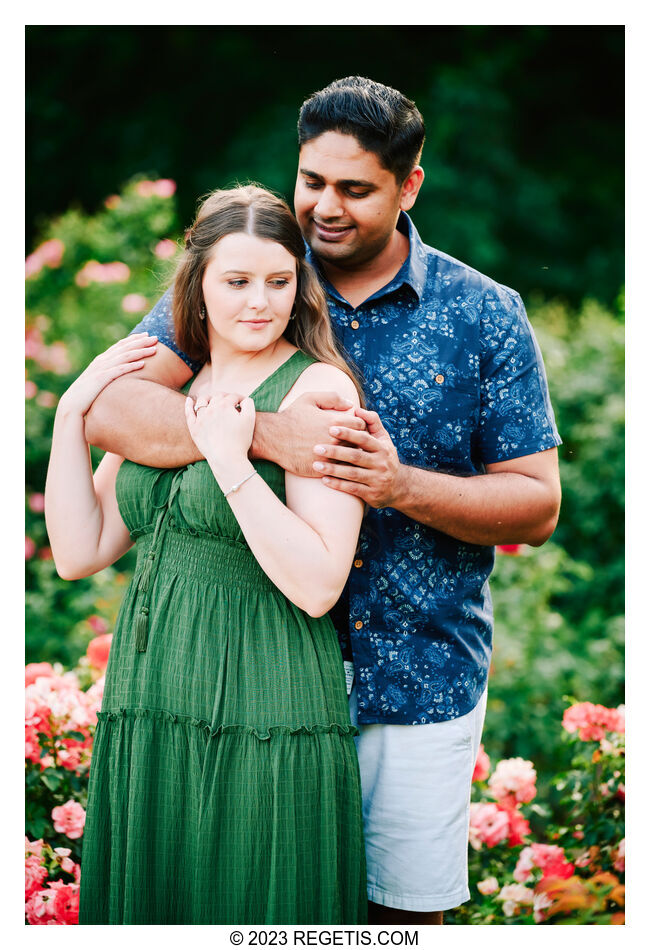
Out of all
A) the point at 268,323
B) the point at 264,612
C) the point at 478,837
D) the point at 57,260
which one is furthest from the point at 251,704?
the point at 57,260

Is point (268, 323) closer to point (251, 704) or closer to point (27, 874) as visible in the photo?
point (251, 704)

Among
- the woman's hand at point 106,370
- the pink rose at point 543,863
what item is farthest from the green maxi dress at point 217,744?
the pink rose at point 543,863

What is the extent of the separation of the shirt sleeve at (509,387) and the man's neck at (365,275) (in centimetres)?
25

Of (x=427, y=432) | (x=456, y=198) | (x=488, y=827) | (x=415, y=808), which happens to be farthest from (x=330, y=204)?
(x=456, y=198)

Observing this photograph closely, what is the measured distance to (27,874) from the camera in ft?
8.25

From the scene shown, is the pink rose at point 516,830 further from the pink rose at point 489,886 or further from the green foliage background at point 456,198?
the green foliage background at point 456,198

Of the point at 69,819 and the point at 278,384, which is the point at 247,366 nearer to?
the point at 278,384

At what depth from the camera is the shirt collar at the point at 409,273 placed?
2246 mm

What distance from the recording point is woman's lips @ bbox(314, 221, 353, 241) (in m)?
2.19

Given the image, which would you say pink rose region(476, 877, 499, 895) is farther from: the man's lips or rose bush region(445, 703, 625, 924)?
the man's lips

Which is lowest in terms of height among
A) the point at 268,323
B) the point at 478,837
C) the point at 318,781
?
the point at 478,837

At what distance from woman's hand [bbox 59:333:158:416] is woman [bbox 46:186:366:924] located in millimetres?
21
